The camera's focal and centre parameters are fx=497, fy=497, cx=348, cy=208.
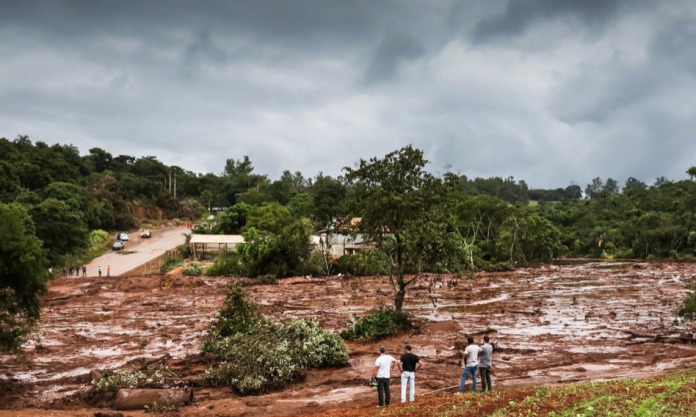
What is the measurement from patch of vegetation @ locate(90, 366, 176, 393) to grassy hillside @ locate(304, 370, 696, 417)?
5971 mm

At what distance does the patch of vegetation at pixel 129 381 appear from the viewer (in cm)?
1470

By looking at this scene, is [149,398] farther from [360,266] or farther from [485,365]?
[360,266]

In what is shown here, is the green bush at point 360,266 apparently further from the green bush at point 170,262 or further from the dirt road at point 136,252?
the dirt road at point 136,252

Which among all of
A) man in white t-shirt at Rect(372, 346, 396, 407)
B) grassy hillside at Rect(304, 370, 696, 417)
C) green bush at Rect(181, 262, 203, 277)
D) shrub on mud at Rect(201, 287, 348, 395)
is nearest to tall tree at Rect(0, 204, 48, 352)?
shrub on mud at Rect(201, 287, 348, 395)

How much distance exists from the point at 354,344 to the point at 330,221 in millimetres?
49263

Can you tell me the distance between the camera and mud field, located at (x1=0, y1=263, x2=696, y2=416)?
15039 millimetres

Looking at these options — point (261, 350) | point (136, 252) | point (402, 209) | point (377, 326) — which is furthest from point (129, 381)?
point (136, 252)

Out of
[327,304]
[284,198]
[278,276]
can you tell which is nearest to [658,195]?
[284,198]

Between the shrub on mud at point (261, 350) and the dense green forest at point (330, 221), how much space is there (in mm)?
6545

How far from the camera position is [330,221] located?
70.7 meters

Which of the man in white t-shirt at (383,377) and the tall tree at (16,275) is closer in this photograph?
the man in white t-shirt at (383,377)

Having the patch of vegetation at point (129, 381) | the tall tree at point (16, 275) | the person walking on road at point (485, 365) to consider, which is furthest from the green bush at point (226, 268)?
the person walking on road at point (485, 365)

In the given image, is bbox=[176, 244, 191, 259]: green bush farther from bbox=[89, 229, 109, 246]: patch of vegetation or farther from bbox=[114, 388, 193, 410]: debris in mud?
bbox=[114, 388, 193, 410]: debris in mud

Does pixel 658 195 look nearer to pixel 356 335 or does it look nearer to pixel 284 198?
pixel 284 198
